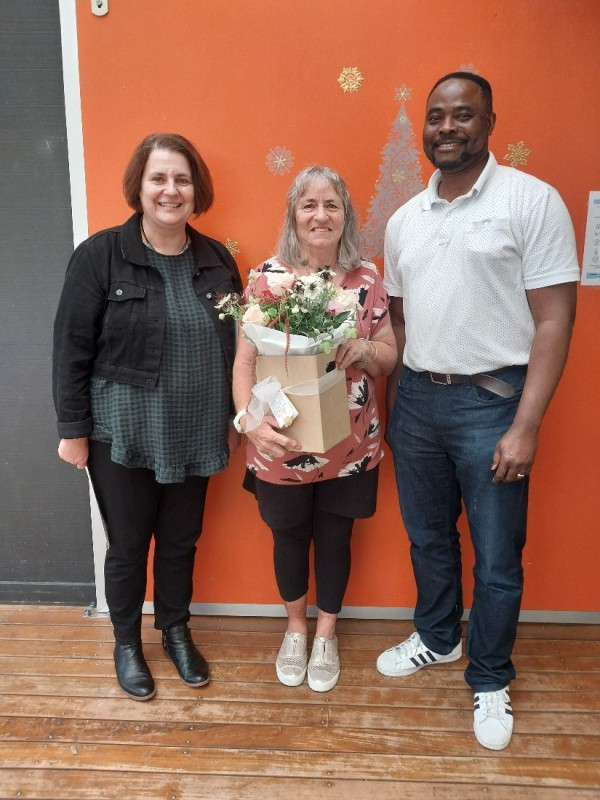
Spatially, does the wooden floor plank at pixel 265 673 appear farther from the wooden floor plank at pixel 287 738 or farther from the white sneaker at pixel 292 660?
the wooden floor plank at pixel 287 738

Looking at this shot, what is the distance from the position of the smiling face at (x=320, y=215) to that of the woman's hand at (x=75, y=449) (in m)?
0.98

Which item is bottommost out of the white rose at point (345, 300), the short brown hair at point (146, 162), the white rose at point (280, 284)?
the white rose at point (345, 300)

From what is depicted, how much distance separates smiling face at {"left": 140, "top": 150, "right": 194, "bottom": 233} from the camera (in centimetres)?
174

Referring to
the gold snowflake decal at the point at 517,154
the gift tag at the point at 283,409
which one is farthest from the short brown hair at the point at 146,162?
the gold snowflake decal at the point at 517,154

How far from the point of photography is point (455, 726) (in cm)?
189

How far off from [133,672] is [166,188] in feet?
5.50

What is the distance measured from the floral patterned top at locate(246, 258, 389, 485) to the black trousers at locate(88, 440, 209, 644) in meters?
0.35

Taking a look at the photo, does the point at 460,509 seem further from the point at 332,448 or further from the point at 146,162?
the point at 146,162

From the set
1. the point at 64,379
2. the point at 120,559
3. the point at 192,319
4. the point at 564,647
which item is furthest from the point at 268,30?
the point at 564,647

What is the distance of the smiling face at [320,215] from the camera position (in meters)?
1.72

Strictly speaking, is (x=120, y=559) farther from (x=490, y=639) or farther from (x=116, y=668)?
(x=490, y=639)

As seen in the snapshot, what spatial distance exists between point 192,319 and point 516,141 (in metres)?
1.32

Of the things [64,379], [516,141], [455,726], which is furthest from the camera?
[516,141]

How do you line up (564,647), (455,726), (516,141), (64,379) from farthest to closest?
(564,647)
(516,141)
(455,726)
(64,379)
